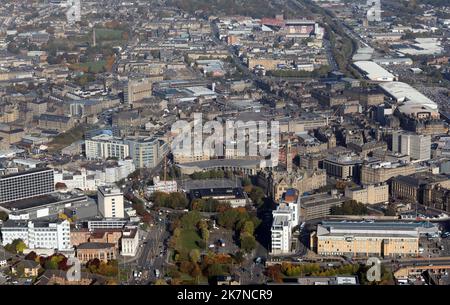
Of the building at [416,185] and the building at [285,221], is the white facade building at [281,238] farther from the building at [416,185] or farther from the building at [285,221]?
the building at [416,185]

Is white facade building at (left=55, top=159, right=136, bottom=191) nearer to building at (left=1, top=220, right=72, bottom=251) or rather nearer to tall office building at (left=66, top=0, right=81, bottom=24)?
building at (left=1, top=220, right=72, bottom=251)

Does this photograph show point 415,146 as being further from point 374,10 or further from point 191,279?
point 374,10

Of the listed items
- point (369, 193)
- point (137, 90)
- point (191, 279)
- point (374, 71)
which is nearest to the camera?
point (191, 279)

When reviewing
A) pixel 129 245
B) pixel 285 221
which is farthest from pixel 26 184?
pixel 285 221

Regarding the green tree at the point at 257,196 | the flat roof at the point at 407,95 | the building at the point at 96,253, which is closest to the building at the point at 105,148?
the green tree at the point at 257,196

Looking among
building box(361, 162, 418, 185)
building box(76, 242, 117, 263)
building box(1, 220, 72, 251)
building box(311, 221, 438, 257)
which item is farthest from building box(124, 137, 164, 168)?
building box(311, 221, 438, 257)
